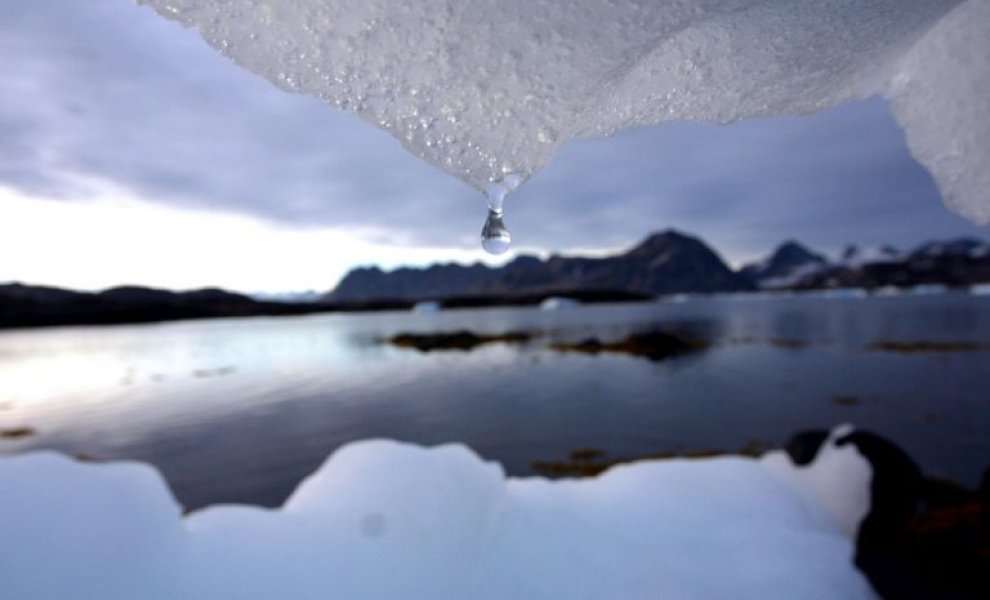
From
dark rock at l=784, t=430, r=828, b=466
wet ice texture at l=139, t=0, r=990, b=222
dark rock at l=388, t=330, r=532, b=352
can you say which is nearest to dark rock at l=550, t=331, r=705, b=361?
dark rock at l=388, t=330, r=532, b=352

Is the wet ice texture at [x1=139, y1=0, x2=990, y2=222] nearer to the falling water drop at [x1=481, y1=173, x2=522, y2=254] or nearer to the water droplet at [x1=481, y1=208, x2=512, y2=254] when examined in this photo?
the falling water drop at [x1=481, y1=173, x2=522, y2=254]

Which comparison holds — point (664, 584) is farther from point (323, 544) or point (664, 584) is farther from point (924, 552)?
point (924, 552)

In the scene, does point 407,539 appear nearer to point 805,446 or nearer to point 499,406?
point 805,446

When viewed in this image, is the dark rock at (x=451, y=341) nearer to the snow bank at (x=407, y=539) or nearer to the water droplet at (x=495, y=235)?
the snow bank at (x=407, y=539)

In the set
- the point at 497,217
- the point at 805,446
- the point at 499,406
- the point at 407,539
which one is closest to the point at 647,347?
the point at 499,406

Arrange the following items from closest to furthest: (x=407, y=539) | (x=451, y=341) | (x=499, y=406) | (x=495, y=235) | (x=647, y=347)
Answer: (x=495, y=235), (x=407, y=539), (x=499, y=406), (x=647, y=347), (x=451, y=341)

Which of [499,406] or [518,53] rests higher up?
[518,53]

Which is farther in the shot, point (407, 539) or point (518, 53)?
point (407, 539)
